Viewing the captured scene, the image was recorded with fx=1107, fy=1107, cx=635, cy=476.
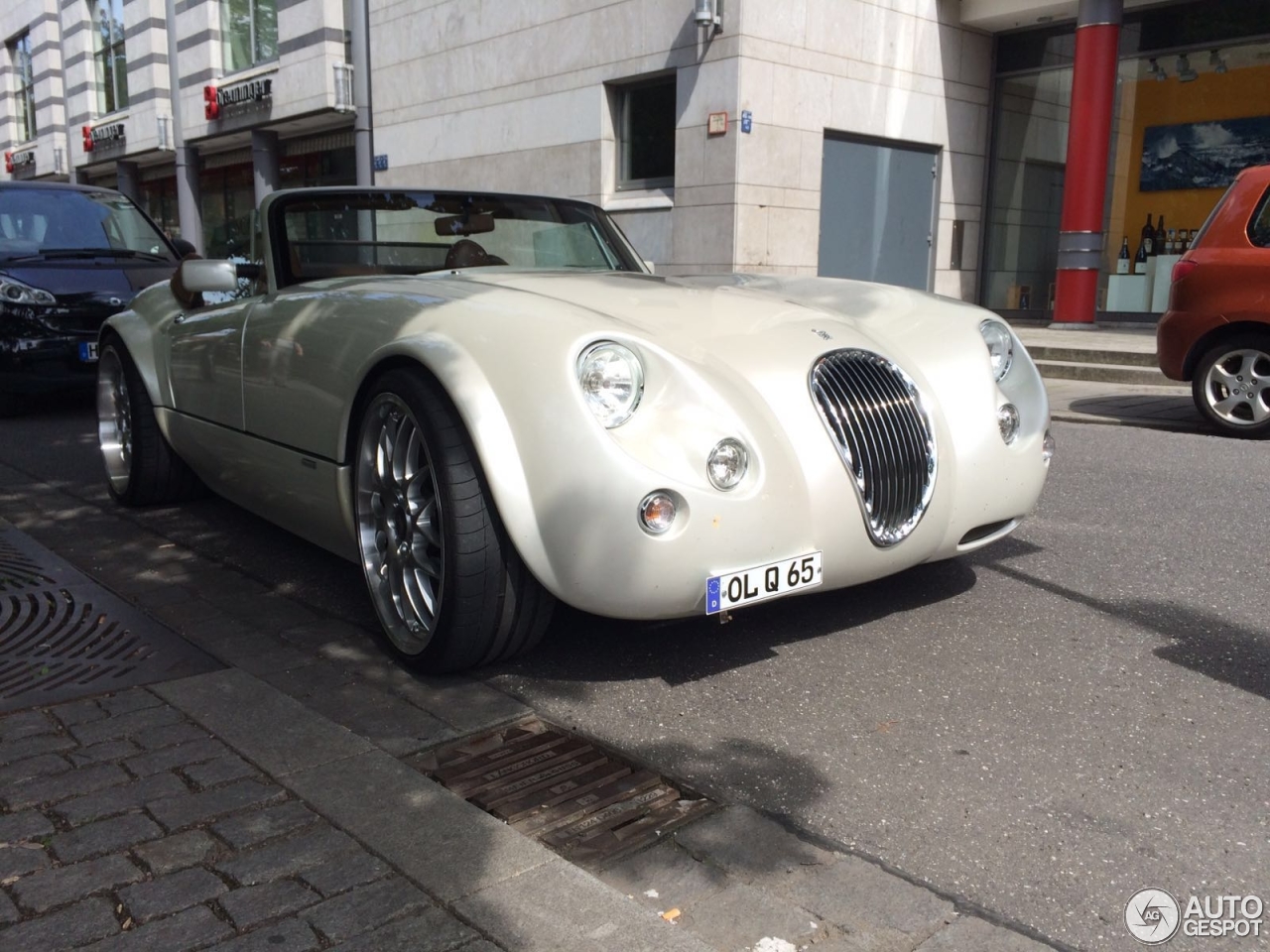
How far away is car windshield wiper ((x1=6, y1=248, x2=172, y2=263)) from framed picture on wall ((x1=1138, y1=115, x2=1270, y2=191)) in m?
12.5

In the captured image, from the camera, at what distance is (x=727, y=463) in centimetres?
286

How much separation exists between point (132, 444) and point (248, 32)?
20051 mm

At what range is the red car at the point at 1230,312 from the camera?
24.5ft

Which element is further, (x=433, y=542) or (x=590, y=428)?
(x=433, y=542)

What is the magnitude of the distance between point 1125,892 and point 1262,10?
1483 centimetres

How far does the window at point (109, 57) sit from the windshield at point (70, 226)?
70.6 ft

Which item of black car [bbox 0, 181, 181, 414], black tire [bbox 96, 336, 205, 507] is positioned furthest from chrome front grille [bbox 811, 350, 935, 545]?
black car [bbox 0, 181, 181, 414]

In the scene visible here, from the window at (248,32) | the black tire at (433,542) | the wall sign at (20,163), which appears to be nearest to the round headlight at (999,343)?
the black tire at (433,542)

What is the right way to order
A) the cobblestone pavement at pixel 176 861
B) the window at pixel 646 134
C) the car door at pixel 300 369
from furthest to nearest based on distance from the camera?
1. the window at pixel 646 134
2. the car door at pixel 300 369
3. the cobblestone pavement at pixel 176 861

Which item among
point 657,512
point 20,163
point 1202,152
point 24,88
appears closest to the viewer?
point 657,512

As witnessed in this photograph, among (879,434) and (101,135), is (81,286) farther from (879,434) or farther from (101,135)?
(101,135)

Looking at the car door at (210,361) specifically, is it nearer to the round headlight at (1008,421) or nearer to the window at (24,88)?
the round headlight at (1008,421)

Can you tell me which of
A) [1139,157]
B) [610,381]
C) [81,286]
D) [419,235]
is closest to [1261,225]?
[419,235]

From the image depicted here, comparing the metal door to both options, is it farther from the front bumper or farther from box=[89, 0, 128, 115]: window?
box=[89, 0, 128, 115]: window
